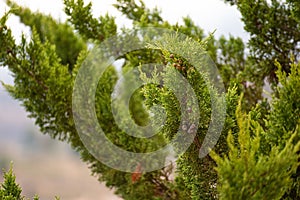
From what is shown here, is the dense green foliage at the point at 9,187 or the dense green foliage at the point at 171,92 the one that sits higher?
the dense green foliage at the point at 171,92

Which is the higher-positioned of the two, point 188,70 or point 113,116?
point 113,116

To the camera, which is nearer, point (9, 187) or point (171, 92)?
point (171, 92)

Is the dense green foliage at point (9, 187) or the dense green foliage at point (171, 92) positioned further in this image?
the dense green foliage at point (9, 187)

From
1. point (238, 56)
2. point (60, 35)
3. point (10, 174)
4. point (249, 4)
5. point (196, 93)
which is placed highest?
point (60, 35)

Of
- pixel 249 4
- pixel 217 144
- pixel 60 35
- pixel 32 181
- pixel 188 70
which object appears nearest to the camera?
pixel 188 70

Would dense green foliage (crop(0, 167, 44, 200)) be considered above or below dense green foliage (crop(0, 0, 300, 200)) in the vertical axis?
below

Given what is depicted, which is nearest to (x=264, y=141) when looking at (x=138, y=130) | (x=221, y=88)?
(x=221, y=88)

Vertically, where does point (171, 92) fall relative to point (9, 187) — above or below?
above

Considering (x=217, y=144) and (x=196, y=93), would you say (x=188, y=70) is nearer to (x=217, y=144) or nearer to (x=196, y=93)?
(x=196, y=93)

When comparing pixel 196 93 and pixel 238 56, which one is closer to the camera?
pixel 196 93

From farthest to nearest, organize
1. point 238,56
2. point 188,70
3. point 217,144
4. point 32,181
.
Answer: point 32,181, point 238,56, point 217,144, point 188,70

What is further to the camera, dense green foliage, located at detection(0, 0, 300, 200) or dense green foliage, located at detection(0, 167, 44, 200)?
dense green foliage, located at detection(0, 167, 44, 200)
